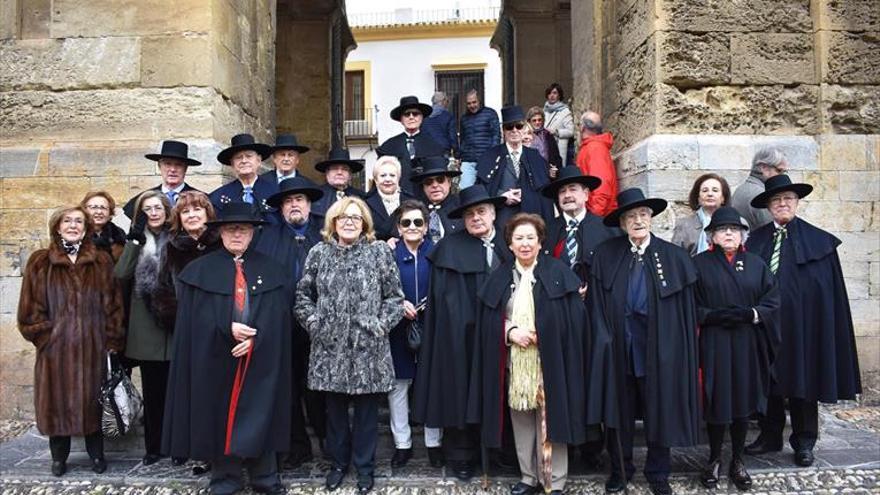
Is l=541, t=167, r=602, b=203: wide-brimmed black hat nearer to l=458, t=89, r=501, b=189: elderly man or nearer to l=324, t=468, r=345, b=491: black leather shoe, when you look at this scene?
l=458, t=89, r=501, b=189: elderly man

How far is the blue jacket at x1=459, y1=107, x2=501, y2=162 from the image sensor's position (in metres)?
6.70

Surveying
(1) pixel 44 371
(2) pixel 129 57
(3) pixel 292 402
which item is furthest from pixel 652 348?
(2) pixel 129 57

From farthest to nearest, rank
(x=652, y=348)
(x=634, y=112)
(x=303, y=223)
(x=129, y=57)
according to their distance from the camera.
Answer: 1. (x=634, y=112)
2. (x=129, y=57)
3. (x=303, y=223)
4. (x=652, y=348)

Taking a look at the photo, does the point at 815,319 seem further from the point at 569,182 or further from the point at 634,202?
the point at 569,182

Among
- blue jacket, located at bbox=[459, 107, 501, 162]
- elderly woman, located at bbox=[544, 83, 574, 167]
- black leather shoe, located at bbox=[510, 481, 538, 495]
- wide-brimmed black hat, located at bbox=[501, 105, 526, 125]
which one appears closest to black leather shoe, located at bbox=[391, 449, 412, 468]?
black leather shoe, located at bbox=[510, 481, 538, 495]

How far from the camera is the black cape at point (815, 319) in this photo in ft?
15.0

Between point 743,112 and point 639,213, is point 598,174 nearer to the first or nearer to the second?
point 743,112

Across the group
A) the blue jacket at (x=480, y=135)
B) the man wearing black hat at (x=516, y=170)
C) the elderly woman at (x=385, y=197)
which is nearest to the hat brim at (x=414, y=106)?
the man wearing black hat at (x=516, y=170)

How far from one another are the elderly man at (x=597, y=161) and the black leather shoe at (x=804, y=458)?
234 centimetres

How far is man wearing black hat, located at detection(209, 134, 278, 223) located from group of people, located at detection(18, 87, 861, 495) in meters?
0.32

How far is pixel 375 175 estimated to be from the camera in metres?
5.08

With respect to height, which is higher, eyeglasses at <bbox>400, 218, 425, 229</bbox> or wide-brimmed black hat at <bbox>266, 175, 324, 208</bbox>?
wide-brimmed black hat at <bbox>266, 175, 324, 208</bbox>

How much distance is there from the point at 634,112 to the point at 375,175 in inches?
104

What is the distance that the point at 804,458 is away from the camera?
179 inches
